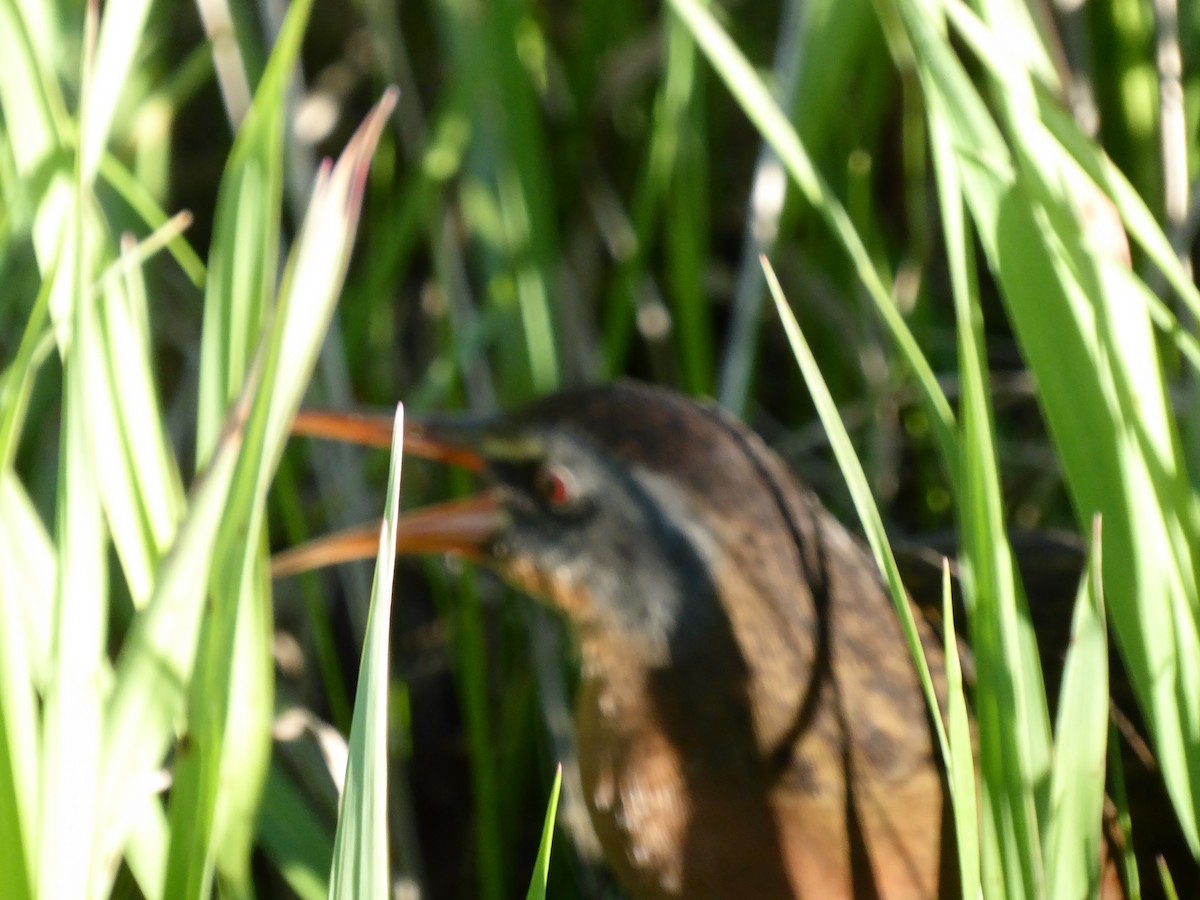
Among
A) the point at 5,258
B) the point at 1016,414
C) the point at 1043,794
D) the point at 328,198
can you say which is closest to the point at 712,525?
the point at 1043,794

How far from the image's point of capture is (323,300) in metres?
0.99

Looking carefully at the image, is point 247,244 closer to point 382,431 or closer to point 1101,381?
point 382,431

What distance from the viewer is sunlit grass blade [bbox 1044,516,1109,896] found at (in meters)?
1.00

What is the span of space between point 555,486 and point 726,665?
0.83 feet

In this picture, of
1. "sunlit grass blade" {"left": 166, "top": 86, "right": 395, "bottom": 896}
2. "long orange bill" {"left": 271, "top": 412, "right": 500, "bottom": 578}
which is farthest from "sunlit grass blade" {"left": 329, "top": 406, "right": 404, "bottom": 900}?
"long orange bill" {"left": 271, "top": 412, "right": 500, "bottom": 578}

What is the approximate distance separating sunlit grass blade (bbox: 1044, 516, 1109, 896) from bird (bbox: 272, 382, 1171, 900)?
0.29m

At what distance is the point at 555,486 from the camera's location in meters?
1.50

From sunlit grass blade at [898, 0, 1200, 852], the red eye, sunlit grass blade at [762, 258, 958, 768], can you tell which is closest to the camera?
sunlit grass blade at [762, 258, 958, 768]

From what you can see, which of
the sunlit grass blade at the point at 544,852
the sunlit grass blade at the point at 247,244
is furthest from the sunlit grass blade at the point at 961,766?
the sunlit grass blade at the point at 247,244

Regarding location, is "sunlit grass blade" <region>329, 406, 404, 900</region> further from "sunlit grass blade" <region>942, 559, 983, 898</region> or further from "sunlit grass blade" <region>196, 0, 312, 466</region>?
"sunlit grass blade" <region>942, 559, 983, 898</region>

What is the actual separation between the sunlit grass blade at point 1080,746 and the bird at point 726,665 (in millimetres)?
292

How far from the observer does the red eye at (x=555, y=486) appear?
148cm

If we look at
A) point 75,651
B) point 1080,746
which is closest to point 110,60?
point 75,651

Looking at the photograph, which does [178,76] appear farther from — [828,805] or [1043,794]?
[1043,794]
